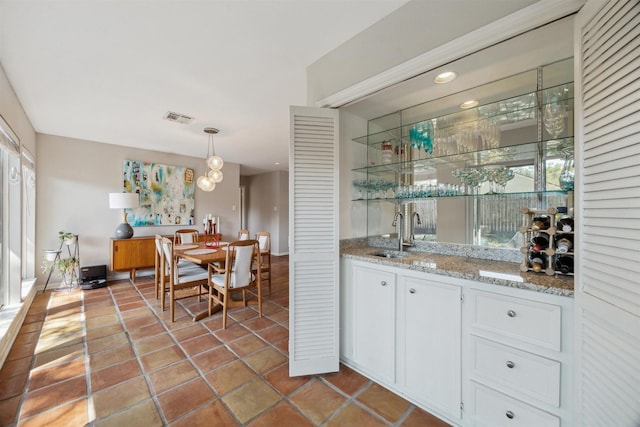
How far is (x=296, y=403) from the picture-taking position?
161 cm

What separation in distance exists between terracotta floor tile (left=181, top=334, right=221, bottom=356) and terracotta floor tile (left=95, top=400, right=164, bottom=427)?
23.6 inches

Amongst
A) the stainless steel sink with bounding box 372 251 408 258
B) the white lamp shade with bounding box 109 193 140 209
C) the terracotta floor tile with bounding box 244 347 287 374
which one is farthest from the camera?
the white lamp shade with bounding box 109 193 140 209

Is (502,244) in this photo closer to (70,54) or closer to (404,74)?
(404,74)

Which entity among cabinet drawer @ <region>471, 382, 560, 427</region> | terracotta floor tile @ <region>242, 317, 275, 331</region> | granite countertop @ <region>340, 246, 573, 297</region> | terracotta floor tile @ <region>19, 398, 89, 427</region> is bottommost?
terracotta floor tile @ <region>19, 398, 89, 427</region>

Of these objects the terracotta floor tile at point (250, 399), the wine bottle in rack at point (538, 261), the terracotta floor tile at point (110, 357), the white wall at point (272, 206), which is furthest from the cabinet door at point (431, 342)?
the white wall at point (272, 206)

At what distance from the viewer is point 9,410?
1548 millimetres

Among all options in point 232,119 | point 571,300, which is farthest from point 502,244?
point 232,119

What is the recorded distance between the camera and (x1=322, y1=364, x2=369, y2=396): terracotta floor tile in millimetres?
1749

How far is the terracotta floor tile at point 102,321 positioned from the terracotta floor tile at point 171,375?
1351mm

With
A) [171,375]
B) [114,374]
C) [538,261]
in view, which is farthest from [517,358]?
[114,374]

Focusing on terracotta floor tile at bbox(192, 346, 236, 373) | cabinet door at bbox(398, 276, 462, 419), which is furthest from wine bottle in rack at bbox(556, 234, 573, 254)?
terracotta floor tile at bbox(192, 346, 236, 373)

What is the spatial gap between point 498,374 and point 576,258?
683 mm

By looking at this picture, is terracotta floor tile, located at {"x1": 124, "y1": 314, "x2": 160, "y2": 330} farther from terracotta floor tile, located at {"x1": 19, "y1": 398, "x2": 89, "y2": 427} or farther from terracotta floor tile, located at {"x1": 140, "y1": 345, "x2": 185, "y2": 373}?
terracotta floor tile, located at {"x1": 19, "y1": 398, "x2": 89, "y2": 427}

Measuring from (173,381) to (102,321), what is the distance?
1.68 m
